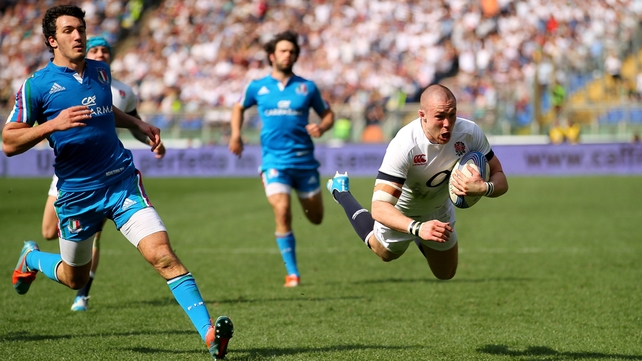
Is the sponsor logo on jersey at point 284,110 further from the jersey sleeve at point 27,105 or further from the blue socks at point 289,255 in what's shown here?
the jersey sleeve at point 27,105

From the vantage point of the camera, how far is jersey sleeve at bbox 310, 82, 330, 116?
31.0 feet

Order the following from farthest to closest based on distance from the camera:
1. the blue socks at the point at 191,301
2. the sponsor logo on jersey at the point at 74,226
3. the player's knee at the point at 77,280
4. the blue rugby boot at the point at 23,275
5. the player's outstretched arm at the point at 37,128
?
the blue rugby boot at the point at 23,275
the player's knee at the point at 77,280
the sponsor logo on jersey at the point at 74,226
the blue socks at the point at 191,301
the player's outstretched arm at the point at 37,128

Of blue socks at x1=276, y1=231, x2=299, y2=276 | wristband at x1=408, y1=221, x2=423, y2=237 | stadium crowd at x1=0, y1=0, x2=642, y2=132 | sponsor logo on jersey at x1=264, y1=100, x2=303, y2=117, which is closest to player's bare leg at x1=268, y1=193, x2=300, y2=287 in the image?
blue socks at x1=276, y1=231, x2=299, y2=276

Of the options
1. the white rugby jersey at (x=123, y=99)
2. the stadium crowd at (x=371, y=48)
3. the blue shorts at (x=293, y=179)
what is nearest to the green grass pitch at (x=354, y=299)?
the blue shorts at (x=293, y=179)

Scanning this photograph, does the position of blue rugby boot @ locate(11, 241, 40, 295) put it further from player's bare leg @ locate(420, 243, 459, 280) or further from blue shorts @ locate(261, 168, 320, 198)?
player's bare leg @ locate(420, 243, 459, 280)

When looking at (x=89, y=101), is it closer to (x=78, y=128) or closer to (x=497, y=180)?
(x=78, y=128)

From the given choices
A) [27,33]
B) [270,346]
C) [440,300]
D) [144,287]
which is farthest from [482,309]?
[27,33]

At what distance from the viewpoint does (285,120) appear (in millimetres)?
9289

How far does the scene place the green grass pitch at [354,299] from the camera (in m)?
6.00

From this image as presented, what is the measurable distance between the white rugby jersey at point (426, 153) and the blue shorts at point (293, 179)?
3121 mm

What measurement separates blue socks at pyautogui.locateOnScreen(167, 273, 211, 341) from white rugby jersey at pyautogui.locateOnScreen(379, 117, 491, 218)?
1540 mm

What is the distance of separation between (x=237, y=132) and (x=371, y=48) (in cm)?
2078

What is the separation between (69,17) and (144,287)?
12.9 feet

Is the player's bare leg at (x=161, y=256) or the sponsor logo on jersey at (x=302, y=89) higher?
the sponsor logo on jersey at (x=302, y=89)
